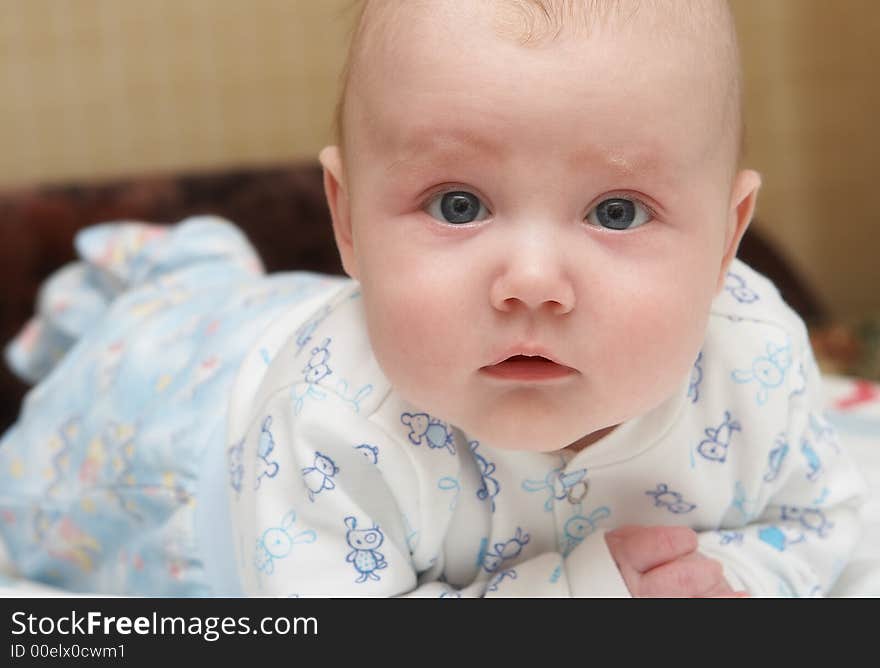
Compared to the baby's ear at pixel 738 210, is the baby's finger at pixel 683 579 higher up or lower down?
lower down

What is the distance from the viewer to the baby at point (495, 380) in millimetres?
734

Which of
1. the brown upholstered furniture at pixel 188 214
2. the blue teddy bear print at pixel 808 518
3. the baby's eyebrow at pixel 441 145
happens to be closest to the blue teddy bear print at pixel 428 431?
the baby's eyebrow at pixel 441 145

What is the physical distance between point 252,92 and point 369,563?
167cm

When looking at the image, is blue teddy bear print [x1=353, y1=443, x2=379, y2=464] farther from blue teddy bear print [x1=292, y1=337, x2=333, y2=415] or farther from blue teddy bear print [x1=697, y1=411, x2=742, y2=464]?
blue teddy bear print [x1=697, y1=411, x2=742, y2=464]

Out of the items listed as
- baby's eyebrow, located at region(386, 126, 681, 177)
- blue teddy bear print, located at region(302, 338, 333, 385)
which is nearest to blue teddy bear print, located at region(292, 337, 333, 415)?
blue teddy bear print, located at region(302, 338, 333, 385)

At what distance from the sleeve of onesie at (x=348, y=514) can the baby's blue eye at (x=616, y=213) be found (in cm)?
25

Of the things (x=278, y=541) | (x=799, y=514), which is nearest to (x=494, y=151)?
(x=278, y=541)

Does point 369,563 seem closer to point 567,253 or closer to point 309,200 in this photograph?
point 567,253

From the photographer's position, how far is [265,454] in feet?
3.06

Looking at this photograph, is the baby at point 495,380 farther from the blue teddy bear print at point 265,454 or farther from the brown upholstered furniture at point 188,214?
the brown upholstered furniture at point 188,214

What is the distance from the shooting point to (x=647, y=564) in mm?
928

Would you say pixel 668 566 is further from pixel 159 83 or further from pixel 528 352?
pixel 159 83

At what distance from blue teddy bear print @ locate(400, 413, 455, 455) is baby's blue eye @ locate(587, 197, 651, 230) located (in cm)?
23
